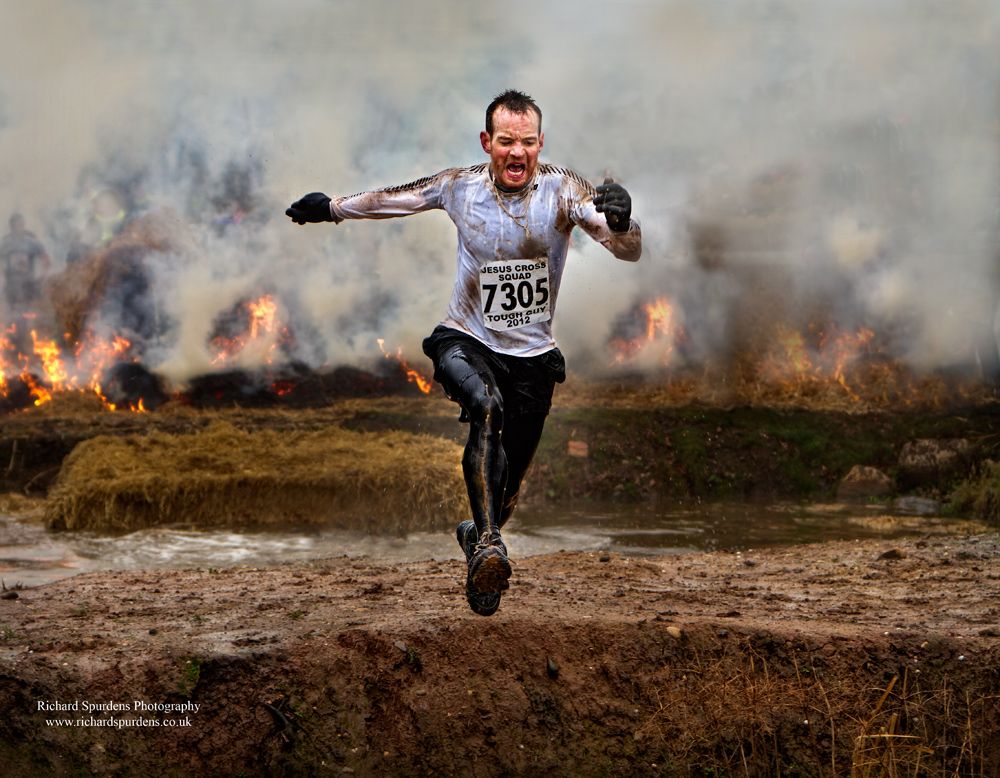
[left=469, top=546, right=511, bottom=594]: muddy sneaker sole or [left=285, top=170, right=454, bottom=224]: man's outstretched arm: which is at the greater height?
[left=285, top=170, right=454, bottom=224]: man's outstretched arm

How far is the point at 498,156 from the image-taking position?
5.09m

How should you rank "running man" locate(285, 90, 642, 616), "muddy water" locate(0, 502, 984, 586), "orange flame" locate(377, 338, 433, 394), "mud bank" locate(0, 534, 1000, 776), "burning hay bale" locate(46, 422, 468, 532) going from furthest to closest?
"orange flame" locate(377, 338, 433, 394) → "burning hay bale" locate(46, 422, 468, 532) → "muddy water" locate(0, 502, 984, 586) → "running man" locate(285, 90, 642, 616) → "mud bank" locate(0, 534, 1000, 776)

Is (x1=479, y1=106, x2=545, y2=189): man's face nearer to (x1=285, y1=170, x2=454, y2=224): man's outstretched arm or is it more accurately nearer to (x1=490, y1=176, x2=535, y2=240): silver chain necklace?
(x1=490, y1=176, x2=535, y2=240): silver chain necklace

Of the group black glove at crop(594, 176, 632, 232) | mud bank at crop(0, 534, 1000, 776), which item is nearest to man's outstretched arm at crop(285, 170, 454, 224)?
black glove at crop(594, 176, 632, 232)

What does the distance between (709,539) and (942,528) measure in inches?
134

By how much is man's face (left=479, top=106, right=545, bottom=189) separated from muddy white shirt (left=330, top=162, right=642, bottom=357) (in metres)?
0.10

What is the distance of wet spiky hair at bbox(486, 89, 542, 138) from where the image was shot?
16.5 ft

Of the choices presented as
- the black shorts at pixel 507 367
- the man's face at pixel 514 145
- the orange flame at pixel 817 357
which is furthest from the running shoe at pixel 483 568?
the orange flame at pixel 817 357

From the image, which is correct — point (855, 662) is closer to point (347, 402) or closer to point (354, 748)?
point (354, 748)

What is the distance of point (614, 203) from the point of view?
4.50m

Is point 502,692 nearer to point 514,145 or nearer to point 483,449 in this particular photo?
point 483,449

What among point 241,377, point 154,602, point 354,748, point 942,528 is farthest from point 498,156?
point 241,377

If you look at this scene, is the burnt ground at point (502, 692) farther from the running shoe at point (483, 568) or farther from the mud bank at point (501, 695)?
the running shoe at point (483, 568)

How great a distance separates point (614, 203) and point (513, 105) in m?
1.03
